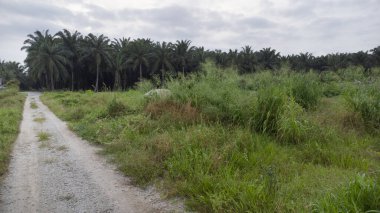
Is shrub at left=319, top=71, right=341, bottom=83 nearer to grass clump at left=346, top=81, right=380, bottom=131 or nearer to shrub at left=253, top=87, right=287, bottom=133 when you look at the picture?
grass clump at left=346, top=81, right=380, bottom=131

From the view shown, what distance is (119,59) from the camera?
5241cm

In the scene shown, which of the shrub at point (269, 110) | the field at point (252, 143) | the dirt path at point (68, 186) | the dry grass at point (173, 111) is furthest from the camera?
the dry grass at point (173, 111)

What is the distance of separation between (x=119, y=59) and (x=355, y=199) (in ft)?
170

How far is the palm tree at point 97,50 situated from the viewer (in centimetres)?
5016

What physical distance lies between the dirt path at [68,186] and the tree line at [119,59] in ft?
135

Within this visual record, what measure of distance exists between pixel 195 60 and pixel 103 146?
4700 centimetres

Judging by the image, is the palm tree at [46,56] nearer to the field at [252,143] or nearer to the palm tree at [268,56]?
the palm tree at [268,56]

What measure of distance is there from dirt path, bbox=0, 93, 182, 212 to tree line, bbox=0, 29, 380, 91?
41.1m

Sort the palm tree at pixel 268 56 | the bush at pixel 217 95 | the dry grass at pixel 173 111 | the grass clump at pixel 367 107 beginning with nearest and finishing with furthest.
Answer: the bush at pixel 217 95 < the dry grass at pixel 173 111 < the grass clump at pixel 367 107 < the palm tree at pixel 268 56

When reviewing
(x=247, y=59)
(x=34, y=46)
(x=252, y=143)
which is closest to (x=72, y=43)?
(x=34, y=46)

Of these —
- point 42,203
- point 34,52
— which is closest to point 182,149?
point 42,203

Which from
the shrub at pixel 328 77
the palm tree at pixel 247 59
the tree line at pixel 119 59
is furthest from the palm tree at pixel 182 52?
the shrub at pixel 328 77

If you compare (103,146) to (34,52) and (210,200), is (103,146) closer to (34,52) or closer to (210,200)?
(210,200)

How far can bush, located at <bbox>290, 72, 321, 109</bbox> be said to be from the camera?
9.66 m
